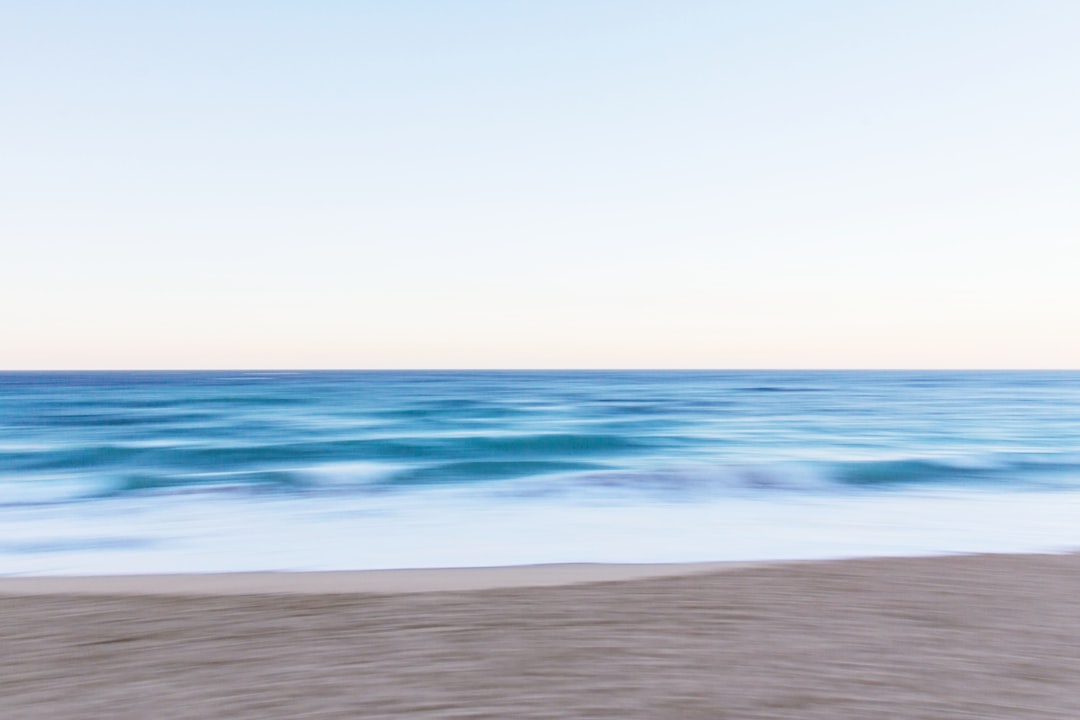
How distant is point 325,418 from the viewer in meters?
24.1

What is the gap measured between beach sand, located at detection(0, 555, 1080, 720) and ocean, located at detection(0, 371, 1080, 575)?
172cm

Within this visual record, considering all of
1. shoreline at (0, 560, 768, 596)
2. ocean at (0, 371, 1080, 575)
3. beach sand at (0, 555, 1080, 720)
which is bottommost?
ocean at (0, 371, 1080, 575)

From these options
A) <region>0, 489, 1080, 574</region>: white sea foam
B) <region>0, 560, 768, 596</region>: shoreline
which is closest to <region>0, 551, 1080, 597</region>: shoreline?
<region>0, 560, 768, 596</region>: shoreline

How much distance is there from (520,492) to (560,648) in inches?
274

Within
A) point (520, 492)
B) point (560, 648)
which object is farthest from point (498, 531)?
point (560, 648)

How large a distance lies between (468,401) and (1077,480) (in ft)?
87.2

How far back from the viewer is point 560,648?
3143 mm

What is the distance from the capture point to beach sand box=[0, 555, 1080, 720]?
2664mm

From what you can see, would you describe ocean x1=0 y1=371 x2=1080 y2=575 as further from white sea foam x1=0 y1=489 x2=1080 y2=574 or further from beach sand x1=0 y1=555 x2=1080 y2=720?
beach sand x1=0 y1=555 x2=1080 y2=720

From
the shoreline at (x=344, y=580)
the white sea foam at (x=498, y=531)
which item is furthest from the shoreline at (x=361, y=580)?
the white sea foam at (x=498, y=531)

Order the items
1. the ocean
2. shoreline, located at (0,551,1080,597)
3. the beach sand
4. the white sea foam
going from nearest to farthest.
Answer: the beach sand
shoreline, located at (0,551,1080,597)
the white sea foam
the ocean

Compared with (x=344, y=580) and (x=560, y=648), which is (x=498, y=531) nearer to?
(x=344, y=580)

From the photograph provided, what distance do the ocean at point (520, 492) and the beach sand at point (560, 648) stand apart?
1723 mm

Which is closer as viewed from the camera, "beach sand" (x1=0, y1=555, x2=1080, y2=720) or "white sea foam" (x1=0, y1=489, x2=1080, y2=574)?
"beach sand" (x1=0, y1=555, x2=1080, y2=720)
